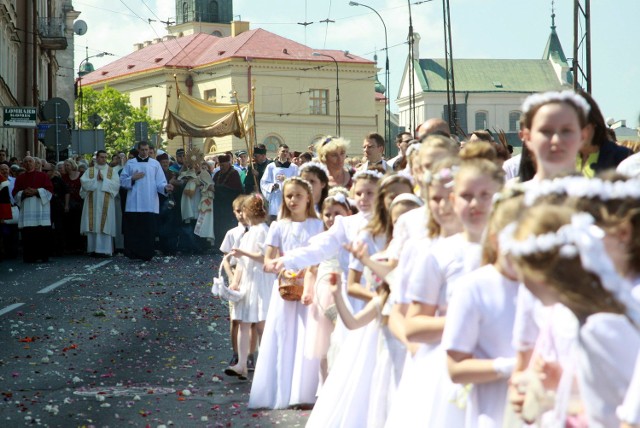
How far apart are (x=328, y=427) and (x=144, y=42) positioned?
448 ft

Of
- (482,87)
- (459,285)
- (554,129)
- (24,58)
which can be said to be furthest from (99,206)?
(482,87)

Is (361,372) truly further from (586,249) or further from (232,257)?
(586,249)

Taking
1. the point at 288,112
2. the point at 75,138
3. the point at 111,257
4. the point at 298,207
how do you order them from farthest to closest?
the point at 288,112 → the point at 75,138 → the point at 111,257 → the point at 298,207

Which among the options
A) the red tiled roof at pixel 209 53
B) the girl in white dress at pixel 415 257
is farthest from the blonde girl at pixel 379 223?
the red tiled roof at pixel 209 53

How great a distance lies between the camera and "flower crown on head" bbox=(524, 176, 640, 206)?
3.09m

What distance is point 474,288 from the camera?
404 centimetres

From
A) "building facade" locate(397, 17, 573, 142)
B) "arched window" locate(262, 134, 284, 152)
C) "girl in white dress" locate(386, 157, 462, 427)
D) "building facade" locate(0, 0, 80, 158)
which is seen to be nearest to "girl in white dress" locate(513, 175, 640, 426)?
"girl in white dress" locate(386, 157, 462, 427)

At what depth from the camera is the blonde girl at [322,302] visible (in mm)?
8945

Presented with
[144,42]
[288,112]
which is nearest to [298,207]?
[288,112]

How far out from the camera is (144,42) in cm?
14138

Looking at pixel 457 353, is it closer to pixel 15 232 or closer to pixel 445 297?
pixel 445 297

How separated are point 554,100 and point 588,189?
5.95 feet

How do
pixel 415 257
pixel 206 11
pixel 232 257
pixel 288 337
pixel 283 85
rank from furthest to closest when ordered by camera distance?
pixel 206 11 < pixel 283 85 < pixel 232 257 < pixel 288 337 < pixel 415 257

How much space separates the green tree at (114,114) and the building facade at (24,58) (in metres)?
48.8
